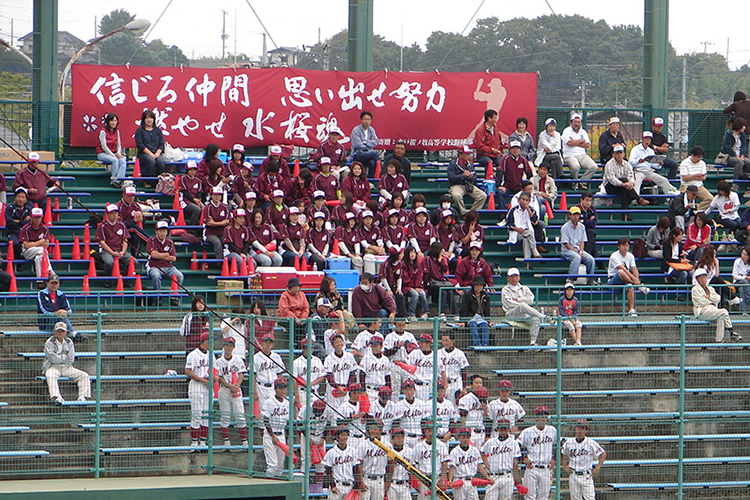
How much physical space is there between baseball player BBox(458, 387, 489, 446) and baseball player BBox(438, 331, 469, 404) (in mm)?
137

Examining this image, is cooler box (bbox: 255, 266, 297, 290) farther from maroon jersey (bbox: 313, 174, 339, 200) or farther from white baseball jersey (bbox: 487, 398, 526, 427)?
white baseball jersey (bbox: 487, 398, 526, 427)

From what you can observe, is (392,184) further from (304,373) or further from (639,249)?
(304,373)

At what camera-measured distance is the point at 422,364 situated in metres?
14.6

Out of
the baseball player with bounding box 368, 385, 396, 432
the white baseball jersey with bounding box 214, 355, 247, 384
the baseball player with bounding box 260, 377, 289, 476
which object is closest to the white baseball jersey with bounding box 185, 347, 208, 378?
the white baseball jersey with bounding box 214, 355, 247, 384

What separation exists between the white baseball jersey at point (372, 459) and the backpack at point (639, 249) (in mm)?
7574

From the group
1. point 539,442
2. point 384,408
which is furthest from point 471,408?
point 384,408

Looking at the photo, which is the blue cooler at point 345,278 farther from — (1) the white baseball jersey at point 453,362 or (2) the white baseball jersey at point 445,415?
(2) the white baseball jersey at point 445,415

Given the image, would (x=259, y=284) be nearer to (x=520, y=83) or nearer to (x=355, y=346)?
(x=355, y=346)

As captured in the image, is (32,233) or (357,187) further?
(357,187)

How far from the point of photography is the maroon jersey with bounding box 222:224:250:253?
61.2 ft

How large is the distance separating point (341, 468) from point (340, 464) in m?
0.05

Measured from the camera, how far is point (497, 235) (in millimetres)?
20672

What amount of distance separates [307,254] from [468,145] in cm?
→ 529

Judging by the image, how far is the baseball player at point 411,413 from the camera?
14.6m
